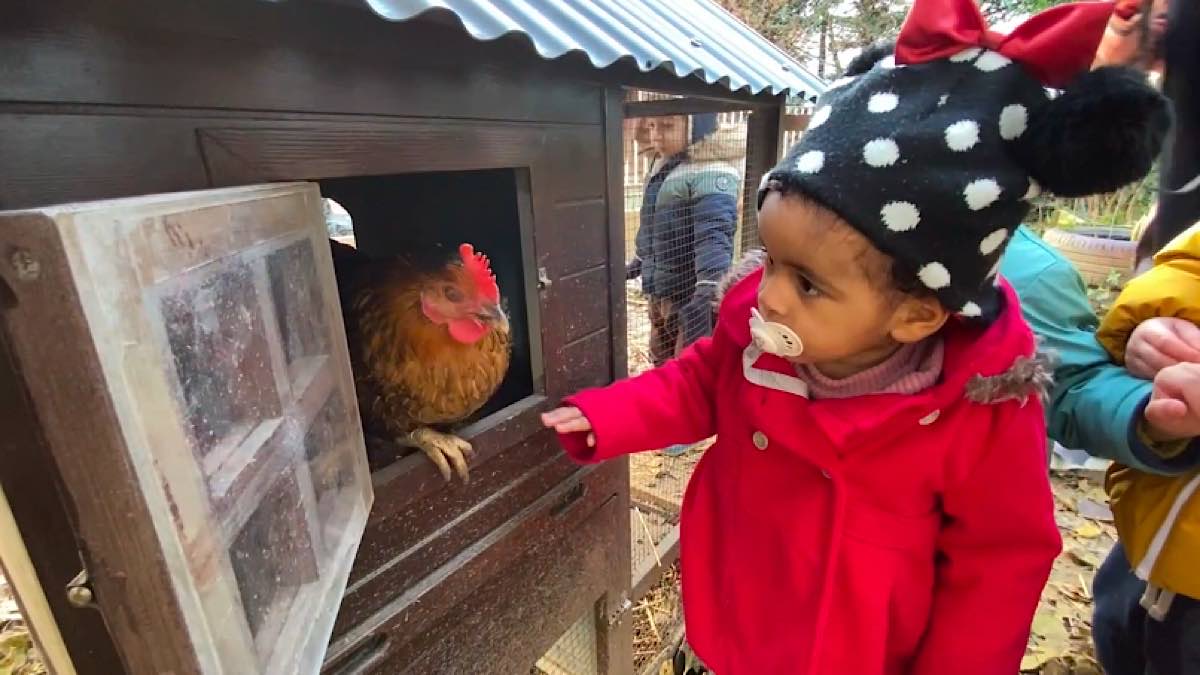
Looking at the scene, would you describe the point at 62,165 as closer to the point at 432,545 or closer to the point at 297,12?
the point at 297,12

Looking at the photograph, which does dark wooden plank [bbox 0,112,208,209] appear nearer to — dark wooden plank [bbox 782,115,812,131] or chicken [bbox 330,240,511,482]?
chicken [bbox 330,240,511,482]

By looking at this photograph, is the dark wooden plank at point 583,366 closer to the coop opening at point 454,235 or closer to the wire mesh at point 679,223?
the coop opening at point 454,235

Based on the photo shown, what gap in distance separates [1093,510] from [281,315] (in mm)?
3012

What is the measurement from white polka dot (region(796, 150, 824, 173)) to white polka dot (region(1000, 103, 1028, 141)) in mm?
190

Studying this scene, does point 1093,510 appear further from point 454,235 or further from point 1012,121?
point 454,235

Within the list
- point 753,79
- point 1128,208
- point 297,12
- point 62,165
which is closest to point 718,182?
point 753,79

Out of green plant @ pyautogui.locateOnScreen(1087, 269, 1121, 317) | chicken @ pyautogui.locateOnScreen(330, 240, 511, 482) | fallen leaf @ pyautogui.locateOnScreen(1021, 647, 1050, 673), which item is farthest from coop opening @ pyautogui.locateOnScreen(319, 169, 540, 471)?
green plant @ pyautogui.locateOnScreen(1087, 269, 1121, 317)

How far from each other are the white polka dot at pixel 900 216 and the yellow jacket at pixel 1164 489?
1.55 feet

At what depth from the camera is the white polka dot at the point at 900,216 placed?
69 centimetres

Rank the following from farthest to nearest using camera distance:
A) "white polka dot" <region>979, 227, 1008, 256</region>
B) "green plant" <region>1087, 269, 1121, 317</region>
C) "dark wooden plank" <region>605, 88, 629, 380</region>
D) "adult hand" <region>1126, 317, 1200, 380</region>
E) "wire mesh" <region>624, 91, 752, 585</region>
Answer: "green plant" <region>1087, 269, 1121, 317</region> < "wire mesh" <region>624, 91, 752, 585</region> < "dark wooden plank" <region>605, 88, 629, 380</region> < "adult hand" <region>1126, 317, 1200, 380</region> < "white polka dot" <region>979, 227, 1008, 256</region>

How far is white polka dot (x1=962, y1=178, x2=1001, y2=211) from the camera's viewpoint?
67 cm

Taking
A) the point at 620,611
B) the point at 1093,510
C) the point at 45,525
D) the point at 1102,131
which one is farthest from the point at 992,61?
the point at 1093,510

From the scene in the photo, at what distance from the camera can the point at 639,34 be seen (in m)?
1.16

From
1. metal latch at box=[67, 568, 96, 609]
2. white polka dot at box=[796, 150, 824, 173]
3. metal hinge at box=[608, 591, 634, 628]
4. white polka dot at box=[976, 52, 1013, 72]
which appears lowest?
metal hinge at box=[608, 591, 634, 628]
